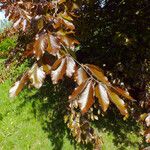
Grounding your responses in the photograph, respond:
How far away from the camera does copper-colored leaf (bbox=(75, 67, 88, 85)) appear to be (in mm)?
1986

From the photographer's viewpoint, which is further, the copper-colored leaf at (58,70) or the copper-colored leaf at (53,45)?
the copper-colored leaf at (53,45)

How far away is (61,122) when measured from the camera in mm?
5859

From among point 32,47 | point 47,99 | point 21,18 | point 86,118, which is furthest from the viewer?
point 47,99

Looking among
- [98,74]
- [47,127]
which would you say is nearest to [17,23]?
[98,74]

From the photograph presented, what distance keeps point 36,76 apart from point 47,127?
12.6 feet

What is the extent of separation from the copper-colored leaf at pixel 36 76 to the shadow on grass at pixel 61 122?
9.48ft

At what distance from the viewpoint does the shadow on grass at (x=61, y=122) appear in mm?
5473

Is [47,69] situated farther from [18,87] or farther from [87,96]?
[87,96]

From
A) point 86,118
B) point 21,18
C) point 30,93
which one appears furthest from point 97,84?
point 30,93

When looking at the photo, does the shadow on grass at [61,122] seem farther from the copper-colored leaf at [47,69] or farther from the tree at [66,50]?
the copper-colored leaf at [47,69]

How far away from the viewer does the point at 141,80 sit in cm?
565

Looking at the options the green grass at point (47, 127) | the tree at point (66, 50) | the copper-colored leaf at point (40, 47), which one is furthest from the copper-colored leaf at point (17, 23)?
the green grass at point (47, 127)

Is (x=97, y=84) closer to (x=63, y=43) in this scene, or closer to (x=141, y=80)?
(x=63, y=43)

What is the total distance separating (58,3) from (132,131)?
3576 millimetres
